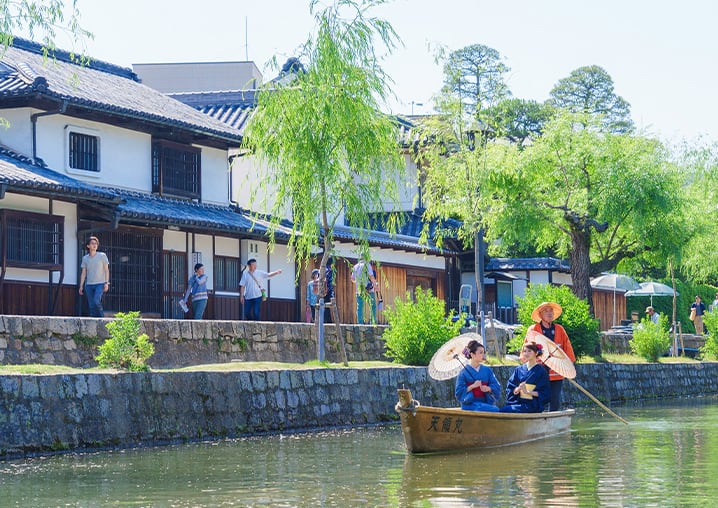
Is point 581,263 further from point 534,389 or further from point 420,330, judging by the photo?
point 534,389

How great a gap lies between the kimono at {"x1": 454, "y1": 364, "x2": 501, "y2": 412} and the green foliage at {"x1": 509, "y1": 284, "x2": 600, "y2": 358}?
436 inches

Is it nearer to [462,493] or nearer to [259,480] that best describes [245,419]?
[259,480]

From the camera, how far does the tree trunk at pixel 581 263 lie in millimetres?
31688

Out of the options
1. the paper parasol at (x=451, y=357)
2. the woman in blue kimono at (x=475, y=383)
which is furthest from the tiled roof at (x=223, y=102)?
the woman in blue kimono at (x=475, y=383)

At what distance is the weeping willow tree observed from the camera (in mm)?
20828

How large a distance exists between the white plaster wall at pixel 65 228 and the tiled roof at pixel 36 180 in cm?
55

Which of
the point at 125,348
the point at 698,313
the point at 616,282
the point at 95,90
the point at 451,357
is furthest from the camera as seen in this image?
the point at 616,282

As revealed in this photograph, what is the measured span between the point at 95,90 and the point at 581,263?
13.5m

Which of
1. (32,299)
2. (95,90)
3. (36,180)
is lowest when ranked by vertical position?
(32,299)

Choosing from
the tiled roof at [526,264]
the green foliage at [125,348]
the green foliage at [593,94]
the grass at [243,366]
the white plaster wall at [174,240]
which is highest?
the green foliage at [593,94]

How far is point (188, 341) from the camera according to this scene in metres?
20.6

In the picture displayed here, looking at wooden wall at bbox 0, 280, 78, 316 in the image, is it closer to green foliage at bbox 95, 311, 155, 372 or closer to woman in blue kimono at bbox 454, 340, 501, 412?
green foliage at bbox 95, 311, 155, 372

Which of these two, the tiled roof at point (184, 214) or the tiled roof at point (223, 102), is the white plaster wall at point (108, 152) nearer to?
the tiled roof at point (184, 214)

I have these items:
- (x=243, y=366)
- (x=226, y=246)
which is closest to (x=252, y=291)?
(x=226, y=246)
